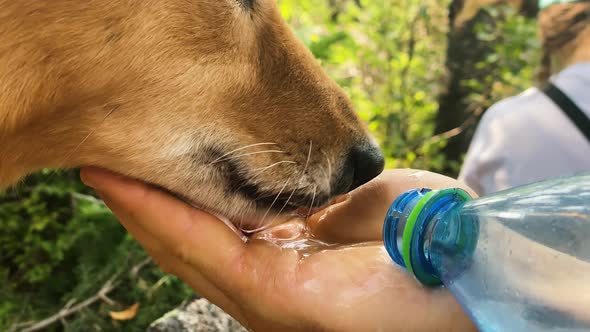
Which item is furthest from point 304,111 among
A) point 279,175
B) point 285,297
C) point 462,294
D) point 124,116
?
point 462,294

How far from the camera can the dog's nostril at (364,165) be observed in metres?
2.09

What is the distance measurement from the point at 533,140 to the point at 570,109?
239 mm

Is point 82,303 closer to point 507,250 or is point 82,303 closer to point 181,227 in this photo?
point 181,227

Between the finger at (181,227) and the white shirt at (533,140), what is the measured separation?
6.28 ft

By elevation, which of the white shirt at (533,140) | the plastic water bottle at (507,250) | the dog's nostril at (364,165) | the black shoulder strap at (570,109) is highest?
the plastic water bottle at (507,250)

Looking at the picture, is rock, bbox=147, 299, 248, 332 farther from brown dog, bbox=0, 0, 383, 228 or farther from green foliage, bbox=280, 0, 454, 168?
green foliage, bbox=280, 0, 454, 168

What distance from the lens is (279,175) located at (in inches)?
79.3

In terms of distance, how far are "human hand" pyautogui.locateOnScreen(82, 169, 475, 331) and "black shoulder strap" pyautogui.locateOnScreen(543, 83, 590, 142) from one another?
1242 mm

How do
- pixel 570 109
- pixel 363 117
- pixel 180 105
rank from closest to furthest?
1. pixel 180 105
2. pixel 570 109
3. pixel 363 117

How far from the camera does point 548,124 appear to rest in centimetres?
292

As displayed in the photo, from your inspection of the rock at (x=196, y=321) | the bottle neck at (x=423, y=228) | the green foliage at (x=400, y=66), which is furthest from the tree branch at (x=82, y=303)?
the green foliage at (x=400, y=66)

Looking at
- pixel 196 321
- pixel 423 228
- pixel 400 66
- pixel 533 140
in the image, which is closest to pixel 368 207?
pixel 423 228

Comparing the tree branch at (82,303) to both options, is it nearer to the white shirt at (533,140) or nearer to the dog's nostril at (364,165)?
the dog's nostril at (364,165)

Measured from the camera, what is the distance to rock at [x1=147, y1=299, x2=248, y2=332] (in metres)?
2.58
